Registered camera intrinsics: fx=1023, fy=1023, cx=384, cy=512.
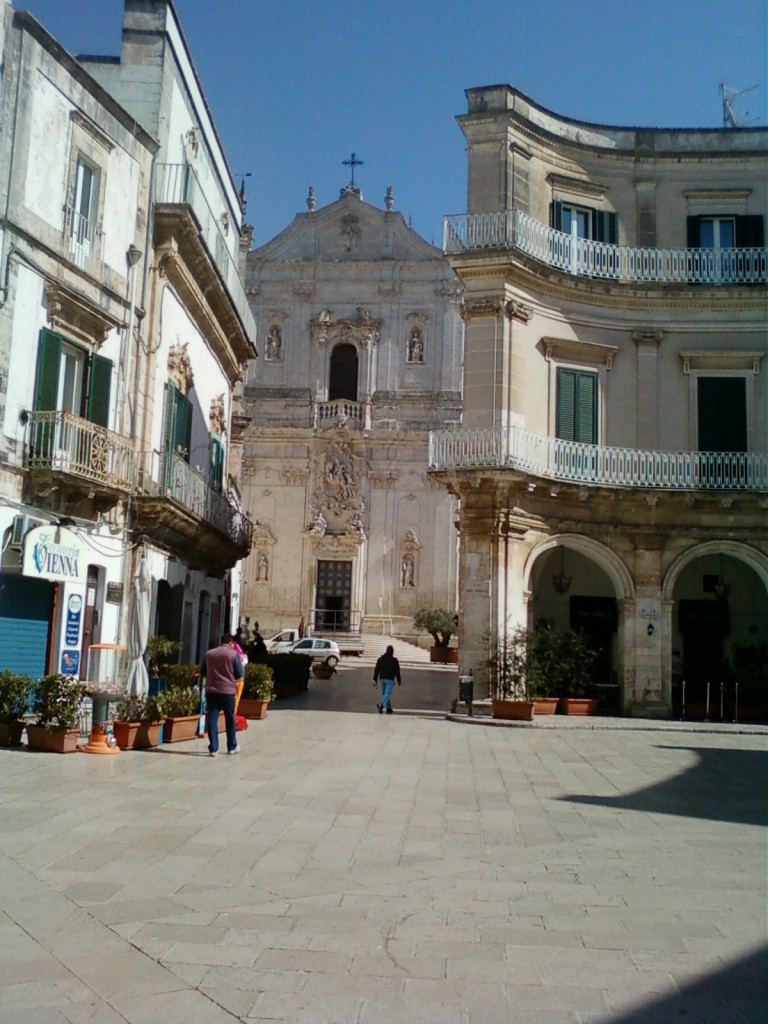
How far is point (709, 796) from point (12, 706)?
27.9 feet

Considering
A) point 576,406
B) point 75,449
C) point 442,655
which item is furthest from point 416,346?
point 75,449

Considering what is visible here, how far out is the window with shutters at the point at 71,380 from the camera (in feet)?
51.8

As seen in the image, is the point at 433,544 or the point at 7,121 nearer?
the point at 7,121

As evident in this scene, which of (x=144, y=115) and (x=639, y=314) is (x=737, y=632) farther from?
(x=144, y=115)

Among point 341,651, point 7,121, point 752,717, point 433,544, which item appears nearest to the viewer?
point 7,121

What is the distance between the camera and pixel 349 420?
1913 inches

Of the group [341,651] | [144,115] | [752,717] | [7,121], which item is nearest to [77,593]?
[7,121]

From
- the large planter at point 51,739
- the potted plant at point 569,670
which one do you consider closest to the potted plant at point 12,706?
the large planter at point 51,739

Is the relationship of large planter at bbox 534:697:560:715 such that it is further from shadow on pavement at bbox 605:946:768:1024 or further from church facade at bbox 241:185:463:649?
church facade at bbox 241:185:463:649

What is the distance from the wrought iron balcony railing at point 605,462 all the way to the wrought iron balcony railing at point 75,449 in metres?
7.58

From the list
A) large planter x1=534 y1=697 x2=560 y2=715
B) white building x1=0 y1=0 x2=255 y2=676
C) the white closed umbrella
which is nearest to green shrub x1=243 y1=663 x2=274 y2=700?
the white closed umbrella

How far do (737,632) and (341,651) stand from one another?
2160 cm

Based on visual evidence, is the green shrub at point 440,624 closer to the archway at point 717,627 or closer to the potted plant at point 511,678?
the archway at point 717,627

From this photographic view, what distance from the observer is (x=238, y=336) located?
27.3 meters
